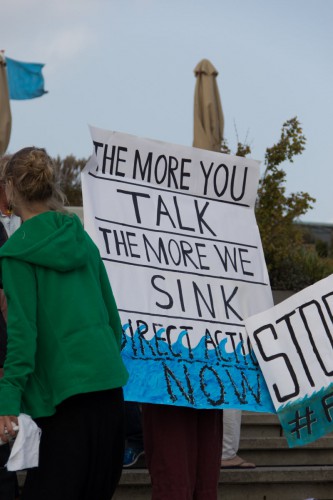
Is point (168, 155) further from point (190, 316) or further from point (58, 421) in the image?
point (58, 421)

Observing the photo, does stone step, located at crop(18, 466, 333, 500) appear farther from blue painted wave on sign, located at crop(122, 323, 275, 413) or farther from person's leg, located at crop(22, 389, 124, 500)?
person's leg, located at crop(22, 389, 124, 500)

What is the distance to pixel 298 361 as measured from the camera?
4328 mm

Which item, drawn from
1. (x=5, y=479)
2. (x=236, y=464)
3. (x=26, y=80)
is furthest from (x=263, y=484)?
(x=26, y=80)

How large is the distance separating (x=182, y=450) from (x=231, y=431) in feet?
5.92

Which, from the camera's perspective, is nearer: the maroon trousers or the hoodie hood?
the hoodie hood

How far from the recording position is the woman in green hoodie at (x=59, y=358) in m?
2.89

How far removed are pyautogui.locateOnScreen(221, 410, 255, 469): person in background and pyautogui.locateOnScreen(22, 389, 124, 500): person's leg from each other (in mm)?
2471

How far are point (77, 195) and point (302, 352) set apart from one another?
19247 mm

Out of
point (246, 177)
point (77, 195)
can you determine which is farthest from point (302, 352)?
point (77, 195)

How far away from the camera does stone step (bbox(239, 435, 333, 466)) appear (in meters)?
6.11

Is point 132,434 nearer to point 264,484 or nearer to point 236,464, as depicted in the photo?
point 236,464

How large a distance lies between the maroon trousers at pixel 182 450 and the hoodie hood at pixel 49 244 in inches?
42.4

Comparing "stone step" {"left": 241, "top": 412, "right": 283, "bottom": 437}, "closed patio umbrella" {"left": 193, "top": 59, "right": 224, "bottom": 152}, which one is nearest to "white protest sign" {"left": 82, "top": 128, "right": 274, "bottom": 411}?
"stone step" {"left": 241, "top": 412, "right": 283, "bottom": 437}

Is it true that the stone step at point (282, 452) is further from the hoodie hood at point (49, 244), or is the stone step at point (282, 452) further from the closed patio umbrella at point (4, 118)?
the closed patio umbrella at point (4, 118)
